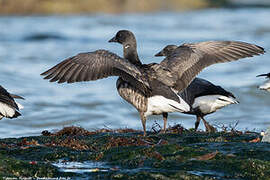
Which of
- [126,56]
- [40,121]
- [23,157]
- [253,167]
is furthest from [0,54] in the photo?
[253,167]


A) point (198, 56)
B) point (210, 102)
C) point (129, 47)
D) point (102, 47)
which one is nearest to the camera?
point (198, 56)

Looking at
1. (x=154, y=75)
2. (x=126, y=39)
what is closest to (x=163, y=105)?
(x=154, y=75)

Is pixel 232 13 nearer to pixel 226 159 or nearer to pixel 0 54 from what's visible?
pixel 0 54

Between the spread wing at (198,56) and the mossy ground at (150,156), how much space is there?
105cm

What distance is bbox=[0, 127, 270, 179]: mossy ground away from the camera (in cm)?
690

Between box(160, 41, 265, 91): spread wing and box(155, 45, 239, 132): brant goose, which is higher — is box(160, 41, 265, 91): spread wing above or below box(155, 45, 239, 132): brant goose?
above

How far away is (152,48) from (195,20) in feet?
52.3

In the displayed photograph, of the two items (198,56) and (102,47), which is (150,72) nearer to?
(198,56)

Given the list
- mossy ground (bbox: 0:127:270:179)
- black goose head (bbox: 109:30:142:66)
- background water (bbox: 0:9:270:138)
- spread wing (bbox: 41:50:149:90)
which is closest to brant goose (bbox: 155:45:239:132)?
black goose head (bbox: 109:30:142:66)

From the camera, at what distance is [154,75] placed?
9.78 m

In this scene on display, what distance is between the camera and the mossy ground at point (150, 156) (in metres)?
6.90

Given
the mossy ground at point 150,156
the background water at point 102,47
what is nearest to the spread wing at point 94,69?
the mossy ground at point 150,156

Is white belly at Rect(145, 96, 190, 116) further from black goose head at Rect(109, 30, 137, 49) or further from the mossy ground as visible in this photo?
black goose head at Rect(109, 30, 137, 49)

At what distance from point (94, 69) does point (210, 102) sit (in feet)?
8.70
